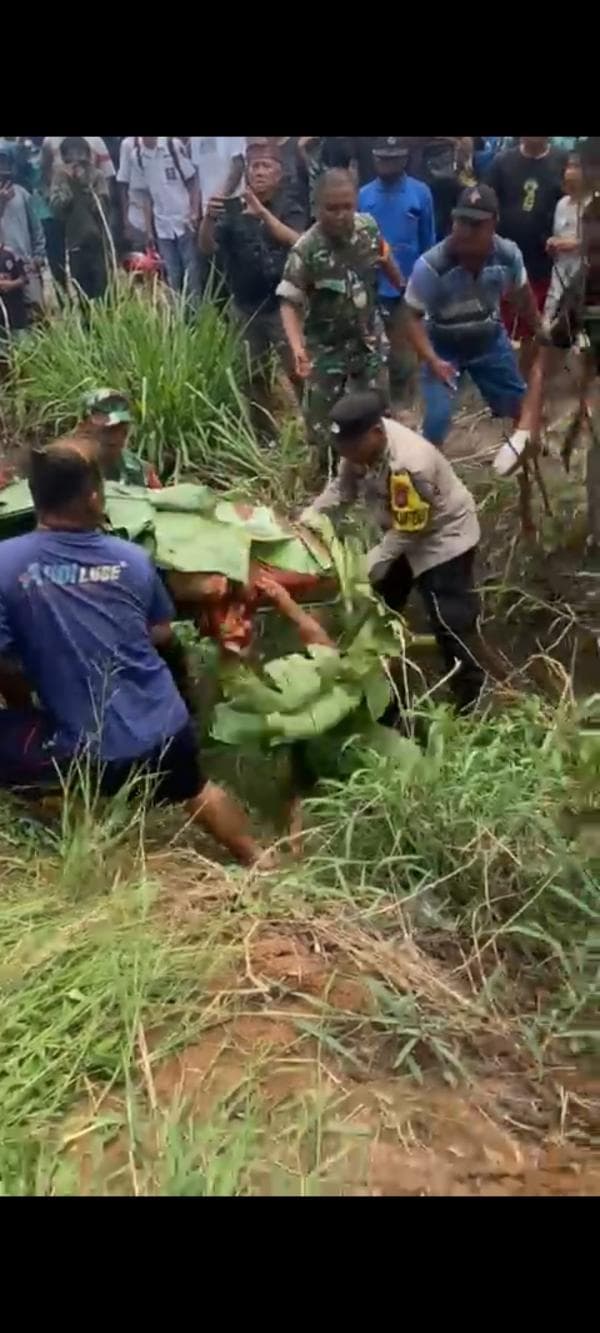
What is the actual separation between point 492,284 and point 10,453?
54.6 inches

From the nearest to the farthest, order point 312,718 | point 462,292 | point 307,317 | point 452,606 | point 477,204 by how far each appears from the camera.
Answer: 1. point 312,718
2. point 477,204
3. point 462,292
4. point 307,317
5. point 452,606

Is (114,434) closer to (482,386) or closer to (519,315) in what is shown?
(482,386)

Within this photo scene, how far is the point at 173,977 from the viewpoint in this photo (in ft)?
8.57

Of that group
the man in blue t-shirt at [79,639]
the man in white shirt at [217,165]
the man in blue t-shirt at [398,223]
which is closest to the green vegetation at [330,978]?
the man in blue t-shirt at [79,639]

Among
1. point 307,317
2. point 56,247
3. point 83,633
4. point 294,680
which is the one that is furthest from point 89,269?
point 294,680

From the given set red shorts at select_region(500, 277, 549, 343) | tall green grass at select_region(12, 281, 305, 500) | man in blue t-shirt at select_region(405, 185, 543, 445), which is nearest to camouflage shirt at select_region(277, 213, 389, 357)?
man in blue t-shirt at select_region(405, 185, 543, 445)

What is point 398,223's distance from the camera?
352cm

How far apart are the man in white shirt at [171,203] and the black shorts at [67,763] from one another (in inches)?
50.0

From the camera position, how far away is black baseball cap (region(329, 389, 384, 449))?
355 cm

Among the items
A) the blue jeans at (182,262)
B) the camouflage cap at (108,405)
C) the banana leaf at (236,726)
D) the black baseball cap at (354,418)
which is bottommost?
the banana leaf at (236,726)

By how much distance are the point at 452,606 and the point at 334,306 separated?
2.84 ft

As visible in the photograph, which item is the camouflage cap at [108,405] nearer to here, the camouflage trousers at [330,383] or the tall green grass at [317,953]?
the camouflage trousers at [330,383]

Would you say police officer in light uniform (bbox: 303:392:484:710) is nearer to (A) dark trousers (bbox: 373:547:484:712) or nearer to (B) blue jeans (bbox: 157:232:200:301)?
(A) dark trousers (bbox: 373:547:484:712)

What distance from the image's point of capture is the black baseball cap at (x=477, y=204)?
3404mm
